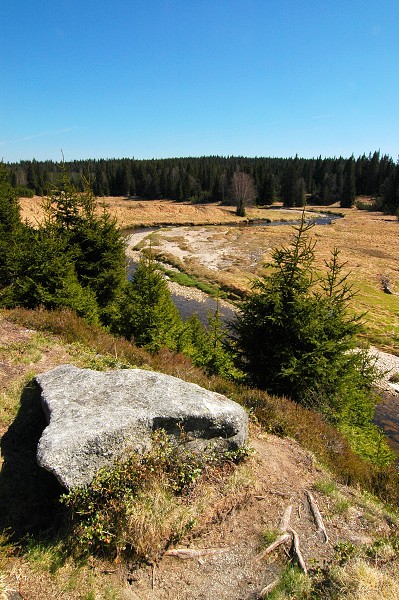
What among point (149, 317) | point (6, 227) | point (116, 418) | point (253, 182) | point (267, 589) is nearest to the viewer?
point (267, 589)

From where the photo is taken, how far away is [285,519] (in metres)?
5.05

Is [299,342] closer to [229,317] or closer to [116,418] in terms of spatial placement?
[116,418]

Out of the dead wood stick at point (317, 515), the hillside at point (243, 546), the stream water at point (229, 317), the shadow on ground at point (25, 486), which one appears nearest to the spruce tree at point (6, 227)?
the stream water at point (229, 317)

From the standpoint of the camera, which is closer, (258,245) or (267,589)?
(267,589)

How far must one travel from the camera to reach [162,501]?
473 centimetres

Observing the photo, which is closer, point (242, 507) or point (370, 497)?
point (242, 507)

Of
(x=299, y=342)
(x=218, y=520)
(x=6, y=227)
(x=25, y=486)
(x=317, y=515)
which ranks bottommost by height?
(x=317, y=515)

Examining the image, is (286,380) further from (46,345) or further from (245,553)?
(46,345)

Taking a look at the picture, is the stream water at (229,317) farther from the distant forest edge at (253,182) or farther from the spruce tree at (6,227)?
the distant forest edge at (253,182)

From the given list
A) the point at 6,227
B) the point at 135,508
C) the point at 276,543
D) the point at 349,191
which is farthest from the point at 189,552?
the point at 349,191

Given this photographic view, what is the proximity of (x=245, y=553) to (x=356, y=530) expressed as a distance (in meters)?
1.84

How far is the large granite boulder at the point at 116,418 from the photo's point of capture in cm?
463

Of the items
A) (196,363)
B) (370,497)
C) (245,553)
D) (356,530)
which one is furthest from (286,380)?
(245,553)

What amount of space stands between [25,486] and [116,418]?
1.89 m
